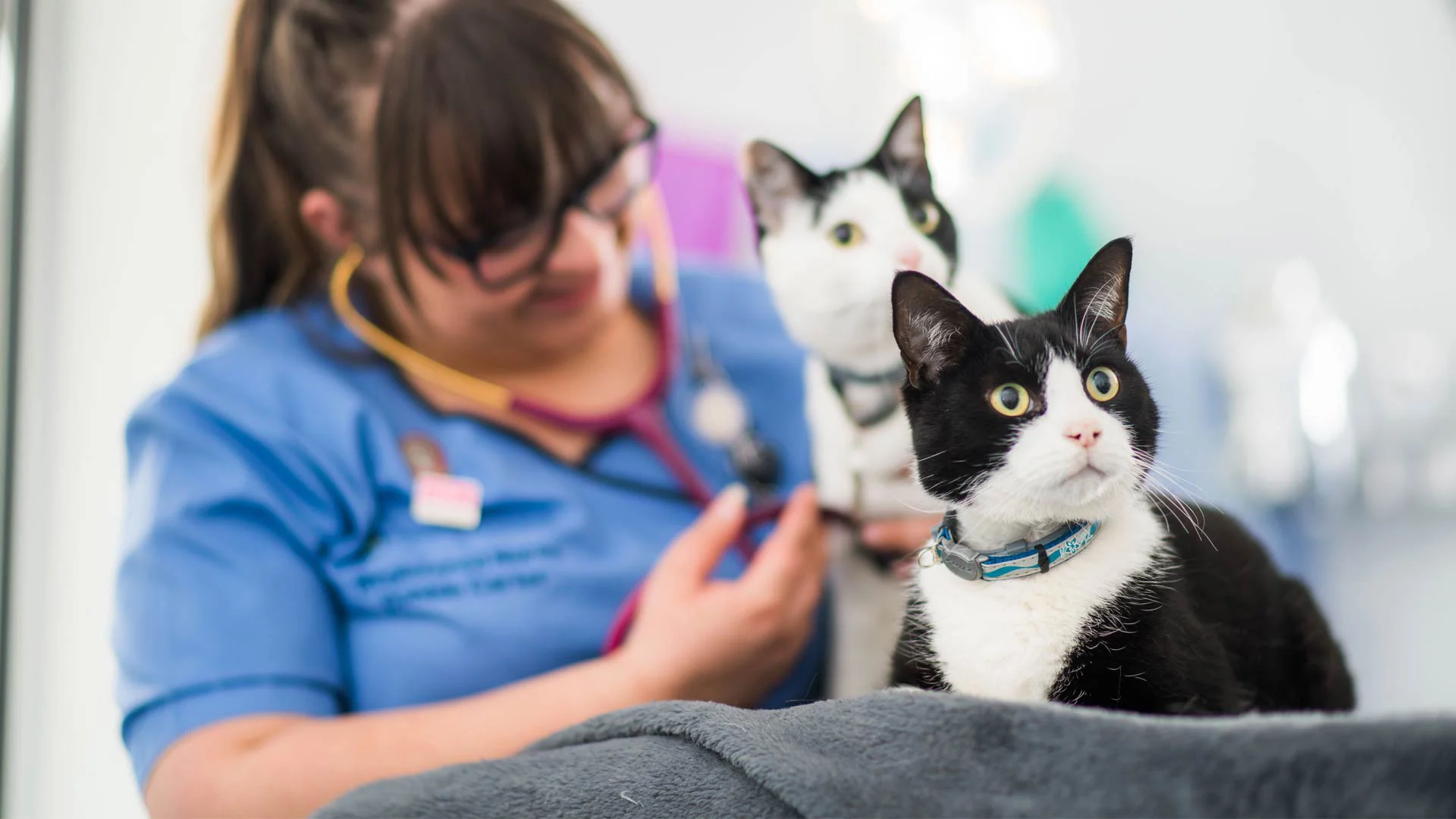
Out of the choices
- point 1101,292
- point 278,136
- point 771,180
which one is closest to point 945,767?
point 1101,292

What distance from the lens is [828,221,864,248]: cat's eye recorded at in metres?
0.44

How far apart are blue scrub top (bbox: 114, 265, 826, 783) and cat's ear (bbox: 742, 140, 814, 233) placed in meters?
0.34

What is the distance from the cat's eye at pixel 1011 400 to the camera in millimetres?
327

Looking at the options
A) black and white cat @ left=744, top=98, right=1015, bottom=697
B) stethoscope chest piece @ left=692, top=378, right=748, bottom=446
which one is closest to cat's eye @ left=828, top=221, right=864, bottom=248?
black and white cat @ left=744, top=98, right=1015, bottom=697

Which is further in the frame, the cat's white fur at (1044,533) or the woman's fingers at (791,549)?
the woman's fingers at (791,549)

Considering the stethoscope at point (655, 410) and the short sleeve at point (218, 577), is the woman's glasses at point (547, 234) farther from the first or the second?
the short sleeve at point (218, 577)

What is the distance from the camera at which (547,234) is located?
699 mm

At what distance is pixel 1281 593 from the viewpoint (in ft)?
1.33

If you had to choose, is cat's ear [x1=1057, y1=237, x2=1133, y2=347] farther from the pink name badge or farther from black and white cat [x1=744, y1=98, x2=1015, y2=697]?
the pink name badge

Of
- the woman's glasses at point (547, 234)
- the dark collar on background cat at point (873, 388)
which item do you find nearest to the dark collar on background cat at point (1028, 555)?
the dark collar on background cat at point (873, 388)

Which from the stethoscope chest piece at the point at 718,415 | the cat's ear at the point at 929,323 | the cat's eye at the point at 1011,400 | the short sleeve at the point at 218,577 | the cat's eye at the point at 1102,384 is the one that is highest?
the cat's ear at the point at 929,323

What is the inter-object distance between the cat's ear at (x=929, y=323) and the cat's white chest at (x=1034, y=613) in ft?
0.29

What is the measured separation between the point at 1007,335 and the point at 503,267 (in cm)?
48

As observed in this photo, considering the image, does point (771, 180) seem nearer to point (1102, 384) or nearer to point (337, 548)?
point (1102, 384)
